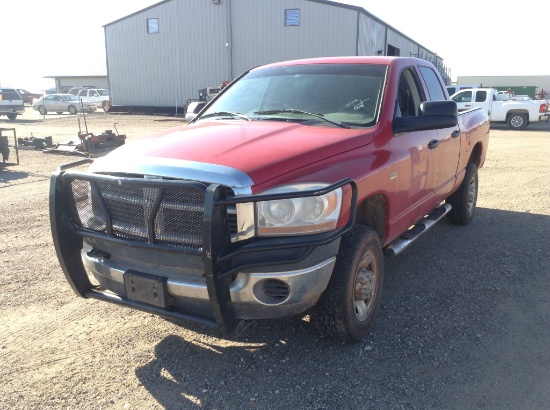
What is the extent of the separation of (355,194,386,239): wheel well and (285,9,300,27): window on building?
2732cm

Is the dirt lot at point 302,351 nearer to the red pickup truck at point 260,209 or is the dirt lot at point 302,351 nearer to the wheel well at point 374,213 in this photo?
the red pickup truck at point 260,209

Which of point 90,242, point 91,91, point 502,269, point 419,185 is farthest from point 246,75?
point 91,91

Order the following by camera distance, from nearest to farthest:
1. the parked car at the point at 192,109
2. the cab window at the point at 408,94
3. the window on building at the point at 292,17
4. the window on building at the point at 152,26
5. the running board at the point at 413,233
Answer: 1. the running board at the point at 413,233
2. the cab window at the point at 408,94
3. the parked car at the point at 192,109
4. the window on building at the point at 292,17
5. the window on building at the point at 152,26

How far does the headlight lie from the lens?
2.72 metres

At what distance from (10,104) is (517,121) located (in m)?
27.9

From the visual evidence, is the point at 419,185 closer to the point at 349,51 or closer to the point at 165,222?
the point at 165,222

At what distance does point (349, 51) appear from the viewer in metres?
27.8

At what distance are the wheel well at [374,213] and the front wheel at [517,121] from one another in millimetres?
21620

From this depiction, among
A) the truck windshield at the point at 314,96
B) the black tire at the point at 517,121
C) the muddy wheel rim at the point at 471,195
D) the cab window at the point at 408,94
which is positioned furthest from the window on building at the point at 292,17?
the truck windshield at the point at 314,96

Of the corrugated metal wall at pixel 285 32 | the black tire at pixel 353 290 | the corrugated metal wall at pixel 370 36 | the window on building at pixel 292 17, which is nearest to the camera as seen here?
the black tire at pixel 353 290

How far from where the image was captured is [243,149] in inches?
120

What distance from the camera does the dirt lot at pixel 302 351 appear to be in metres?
2.89

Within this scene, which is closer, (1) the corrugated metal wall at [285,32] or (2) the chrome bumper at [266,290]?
(2) the chrome bumper at [266,290]

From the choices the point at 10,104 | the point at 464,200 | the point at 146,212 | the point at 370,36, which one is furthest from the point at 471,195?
the point at 10,104
